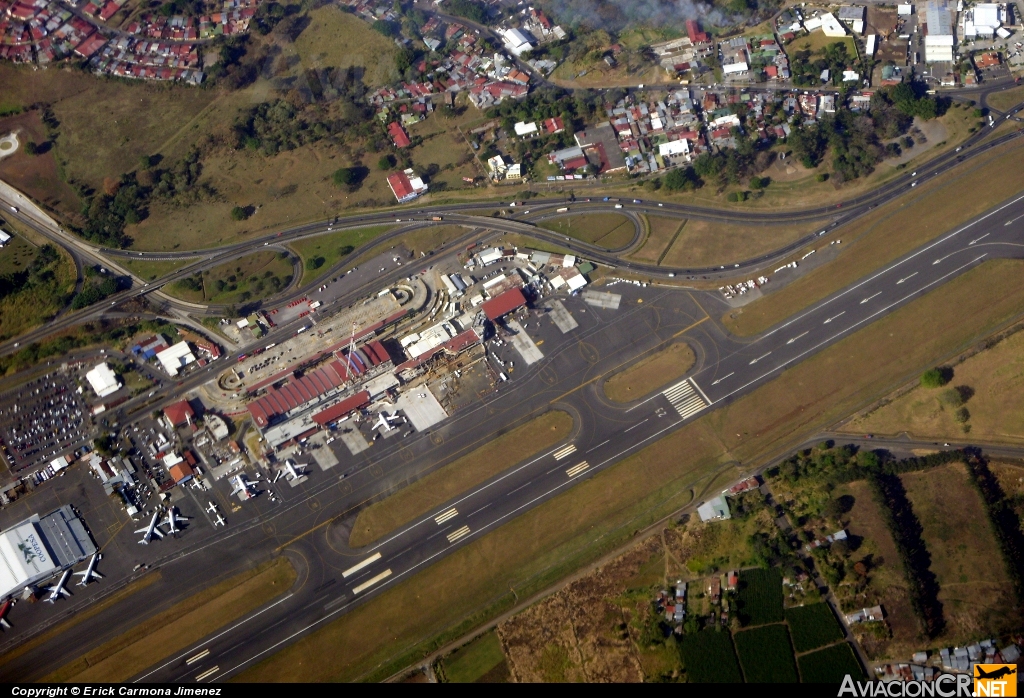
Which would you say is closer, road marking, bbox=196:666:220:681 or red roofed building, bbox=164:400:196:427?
road marking, bbox=196:666:220:681

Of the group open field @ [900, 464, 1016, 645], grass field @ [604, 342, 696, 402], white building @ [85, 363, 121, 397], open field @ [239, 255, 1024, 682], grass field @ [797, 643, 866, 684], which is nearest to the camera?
grass field @ [797, 643, 866, 684]

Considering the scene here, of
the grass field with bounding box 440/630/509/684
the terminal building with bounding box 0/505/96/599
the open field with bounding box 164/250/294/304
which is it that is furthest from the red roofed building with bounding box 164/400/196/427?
the grass field with bounding box 440/630/509/684

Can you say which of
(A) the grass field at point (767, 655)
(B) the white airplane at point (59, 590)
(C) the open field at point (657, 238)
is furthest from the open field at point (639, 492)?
(B) the white airplane at point (59, 590)

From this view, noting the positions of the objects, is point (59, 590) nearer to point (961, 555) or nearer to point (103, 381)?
point (103, 381)

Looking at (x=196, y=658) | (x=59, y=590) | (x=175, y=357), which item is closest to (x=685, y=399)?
(x=196, y=658)

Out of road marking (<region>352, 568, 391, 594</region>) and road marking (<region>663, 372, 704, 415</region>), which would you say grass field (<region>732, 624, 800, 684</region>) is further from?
road marking (<region>352, 568, 391, 594</region>)

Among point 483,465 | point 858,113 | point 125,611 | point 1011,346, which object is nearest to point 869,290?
point 1011,346

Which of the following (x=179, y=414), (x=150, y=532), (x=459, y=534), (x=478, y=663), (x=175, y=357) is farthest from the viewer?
(x=175, y=357)

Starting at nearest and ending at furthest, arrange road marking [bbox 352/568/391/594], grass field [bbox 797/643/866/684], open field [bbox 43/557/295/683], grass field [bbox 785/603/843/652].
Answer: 1. grass field [bbox 797/643/866/684]
2. grass field [bbox 785/603/843/652]
3. open field [bbox 43/557/295/683]
4. road marking [bbox 352/568/391/594]

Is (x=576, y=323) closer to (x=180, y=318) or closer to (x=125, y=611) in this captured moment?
(x=180, y=318)
